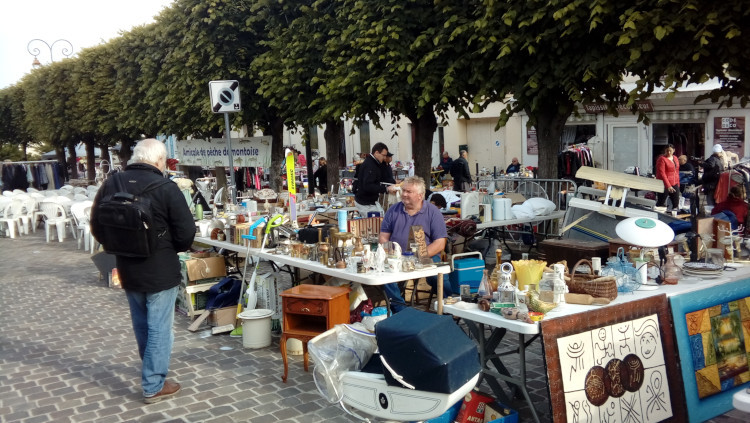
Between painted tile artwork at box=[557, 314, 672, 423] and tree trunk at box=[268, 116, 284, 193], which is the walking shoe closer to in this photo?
painted tile artwork at box=[557, 314, 672, 423]

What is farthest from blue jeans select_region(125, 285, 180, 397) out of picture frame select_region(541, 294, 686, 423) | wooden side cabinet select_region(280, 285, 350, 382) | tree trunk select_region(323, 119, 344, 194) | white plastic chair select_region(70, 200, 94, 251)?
tree trunk select_region(323, 119, 344, 194)

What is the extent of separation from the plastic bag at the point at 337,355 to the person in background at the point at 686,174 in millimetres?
13315

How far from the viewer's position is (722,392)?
431cm

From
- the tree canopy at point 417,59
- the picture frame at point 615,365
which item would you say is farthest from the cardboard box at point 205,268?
the picture frame at point 615,365

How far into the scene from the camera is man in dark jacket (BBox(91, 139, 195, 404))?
15.5 ft

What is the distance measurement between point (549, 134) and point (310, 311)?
227 inches

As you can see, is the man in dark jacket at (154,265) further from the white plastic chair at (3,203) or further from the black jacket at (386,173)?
the white plastic chair at (3,203)

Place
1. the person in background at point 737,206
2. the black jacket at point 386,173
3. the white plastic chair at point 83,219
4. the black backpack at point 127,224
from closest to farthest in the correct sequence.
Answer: the black backpack at point 127,224
the person in background at point 737,206
the black jacket at point 386,173
the white plastic chair at point 83,219

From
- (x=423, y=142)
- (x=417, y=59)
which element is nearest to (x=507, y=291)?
(x=417, y=59)

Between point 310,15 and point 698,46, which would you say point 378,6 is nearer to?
point 310,15

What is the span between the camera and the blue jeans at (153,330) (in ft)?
15.7

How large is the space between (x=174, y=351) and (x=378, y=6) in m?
6.65

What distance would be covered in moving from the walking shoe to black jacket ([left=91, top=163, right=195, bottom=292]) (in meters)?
0.88

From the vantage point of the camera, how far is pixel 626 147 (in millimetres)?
19812
